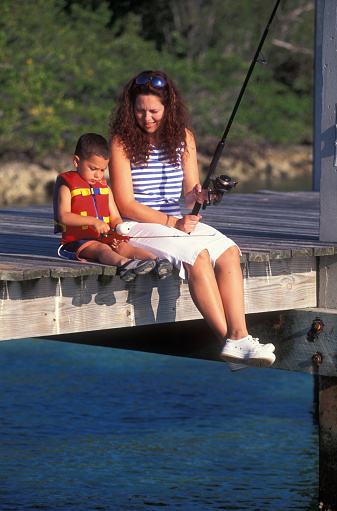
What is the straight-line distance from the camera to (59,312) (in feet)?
15.9

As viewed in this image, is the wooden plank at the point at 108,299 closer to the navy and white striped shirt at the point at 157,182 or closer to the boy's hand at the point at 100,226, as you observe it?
the boy's hand at the point at 100,226

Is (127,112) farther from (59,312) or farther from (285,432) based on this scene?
(285,432)

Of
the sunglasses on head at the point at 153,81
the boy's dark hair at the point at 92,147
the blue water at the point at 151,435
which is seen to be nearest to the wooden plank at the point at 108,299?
the boy's dark hair at the point at 92,147

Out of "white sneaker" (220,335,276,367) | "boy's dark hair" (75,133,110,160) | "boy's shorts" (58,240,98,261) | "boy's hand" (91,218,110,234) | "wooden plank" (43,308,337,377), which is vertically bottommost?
"white sneaker" (220,335,276,367)

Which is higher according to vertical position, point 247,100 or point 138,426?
point 247,100

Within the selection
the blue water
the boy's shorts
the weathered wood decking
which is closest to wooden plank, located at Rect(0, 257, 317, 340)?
the weathered wood decking

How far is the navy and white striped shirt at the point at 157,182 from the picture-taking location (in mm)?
5160

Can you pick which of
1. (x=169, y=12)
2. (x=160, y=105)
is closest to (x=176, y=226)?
(x=160, y=105)

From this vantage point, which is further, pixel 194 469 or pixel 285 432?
pixel 285 432

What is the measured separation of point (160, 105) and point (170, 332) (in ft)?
5.45

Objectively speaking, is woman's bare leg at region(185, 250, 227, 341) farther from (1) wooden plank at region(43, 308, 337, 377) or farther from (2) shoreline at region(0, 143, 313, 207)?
(2) shoreline at region(0, 143, 313, 207)

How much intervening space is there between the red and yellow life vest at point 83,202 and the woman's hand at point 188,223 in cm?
36

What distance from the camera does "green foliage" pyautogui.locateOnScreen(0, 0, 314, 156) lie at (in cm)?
2603

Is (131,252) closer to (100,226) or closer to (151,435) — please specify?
(100,226)
